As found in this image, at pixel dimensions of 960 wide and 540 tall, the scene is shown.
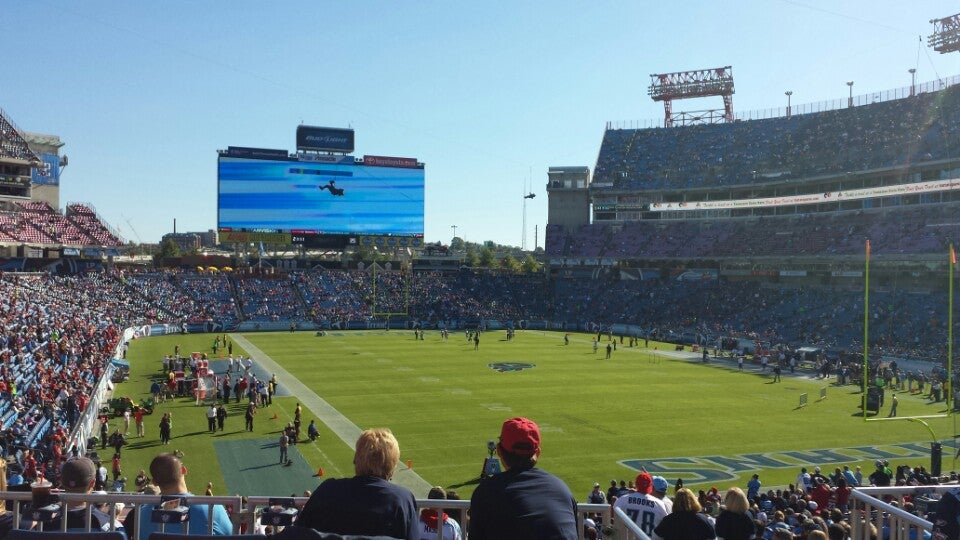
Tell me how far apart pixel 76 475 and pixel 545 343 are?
4942cm

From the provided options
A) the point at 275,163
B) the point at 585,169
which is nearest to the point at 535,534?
the point at 275,163

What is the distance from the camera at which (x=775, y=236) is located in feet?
219

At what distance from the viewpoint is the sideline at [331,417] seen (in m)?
19.5

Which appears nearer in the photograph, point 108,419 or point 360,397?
point 108,419

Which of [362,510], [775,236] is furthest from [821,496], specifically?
[775,236]

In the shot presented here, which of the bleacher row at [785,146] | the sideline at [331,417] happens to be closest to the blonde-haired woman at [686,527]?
the sideline at [331,417]

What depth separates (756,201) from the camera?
70938mm

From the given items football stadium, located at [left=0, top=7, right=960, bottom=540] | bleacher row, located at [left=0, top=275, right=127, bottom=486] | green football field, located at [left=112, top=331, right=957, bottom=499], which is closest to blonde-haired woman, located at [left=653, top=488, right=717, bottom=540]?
football stadium, located at [left=0, top=7, right=960, bottom=540]

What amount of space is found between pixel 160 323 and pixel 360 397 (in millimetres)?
32078

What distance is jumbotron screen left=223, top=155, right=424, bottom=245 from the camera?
68.6m

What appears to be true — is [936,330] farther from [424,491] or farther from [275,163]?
[275,163]

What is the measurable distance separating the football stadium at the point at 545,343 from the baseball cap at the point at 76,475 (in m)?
0.02

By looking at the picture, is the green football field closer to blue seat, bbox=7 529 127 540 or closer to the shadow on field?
the shadow on field

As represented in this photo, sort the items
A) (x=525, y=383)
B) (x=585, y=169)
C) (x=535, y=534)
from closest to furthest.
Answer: (x=535, y=534) < (x=525, y=383) < (x=585, y=169)
